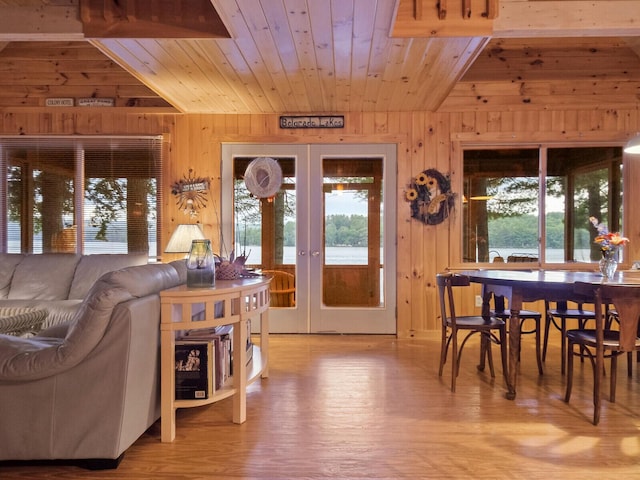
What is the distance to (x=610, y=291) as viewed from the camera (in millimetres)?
2623

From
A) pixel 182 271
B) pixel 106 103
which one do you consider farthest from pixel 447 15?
pixel 106 103

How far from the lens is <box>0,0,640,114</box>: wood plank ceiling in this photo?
2.96m

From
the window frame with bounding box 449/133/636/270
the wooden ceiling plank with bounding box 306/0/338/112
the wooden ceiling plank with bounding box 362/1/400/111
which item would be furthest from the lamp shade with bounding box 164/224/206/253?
the window frame with bounding box 449/133/636/270

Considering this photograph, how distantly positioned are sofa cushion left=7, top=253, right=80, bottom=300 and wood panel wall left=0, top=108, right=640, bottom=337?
1043mm

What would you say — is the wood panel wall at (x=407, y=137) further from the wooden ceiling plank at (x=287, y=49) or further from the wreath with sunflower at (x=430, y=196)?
the wooden ceiling plank at (x=287, y=49)

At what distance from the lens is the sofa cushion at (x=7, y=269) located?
417cm

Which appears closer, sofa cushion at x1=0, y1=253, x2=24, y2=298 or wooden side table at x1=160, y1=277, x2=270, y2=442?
wooden side table at x1=160, y1=277, x2=270, y2=442

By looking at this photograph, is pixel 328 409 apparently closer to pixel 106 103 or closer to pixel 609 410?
pixel 609 410

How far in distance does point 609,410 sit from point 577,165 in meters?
3.08

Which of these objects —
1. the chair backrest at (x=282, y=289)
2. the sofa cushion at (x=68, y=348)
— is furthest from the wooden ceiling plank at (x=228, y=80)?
the sofa cushion at (x=68, y=348)

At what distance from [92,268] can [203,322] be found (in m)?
2.44

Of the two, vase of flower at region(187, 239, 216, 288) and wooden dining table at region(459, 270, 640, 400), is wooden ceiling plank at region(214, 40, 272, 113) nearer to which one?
vase of flower at region(187, 239, 216, 288)

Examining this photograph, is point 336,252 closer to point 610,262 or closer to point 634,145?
point 610,262

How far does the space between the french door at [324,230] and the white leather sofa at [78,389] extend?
296cm
